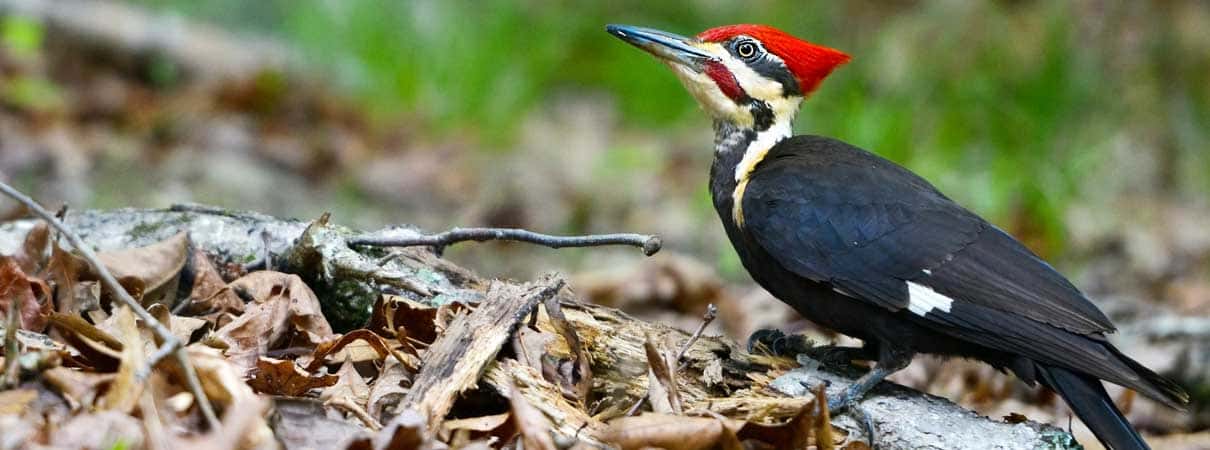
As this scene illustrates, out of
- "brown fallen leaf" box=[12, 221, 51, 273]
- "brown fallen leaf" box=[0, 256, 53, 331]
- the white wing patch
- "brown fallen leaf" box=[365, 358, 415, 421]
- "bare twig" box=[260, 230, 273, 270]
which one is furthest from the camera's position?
"bare twig" box=[260, 230, 273, 270]

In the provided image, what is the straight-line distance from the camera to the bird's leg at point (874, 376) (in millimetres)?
2955

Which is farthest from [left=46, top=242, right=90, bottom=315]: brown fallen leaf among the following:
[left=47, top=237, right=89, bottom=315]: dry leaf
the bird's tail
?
the bird's tail

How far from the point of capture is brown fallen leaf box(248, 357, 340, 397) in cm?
249

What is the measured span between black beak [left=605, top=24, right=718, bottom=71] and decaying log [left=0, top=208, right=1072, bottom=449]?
97 cm

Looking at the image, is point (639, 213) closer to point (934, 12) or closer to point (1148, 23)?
point (934, 12)

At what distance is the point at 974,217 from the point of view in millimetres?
3342

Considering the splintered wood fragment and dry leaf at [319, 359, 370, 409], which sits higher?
the splintered wood fragment

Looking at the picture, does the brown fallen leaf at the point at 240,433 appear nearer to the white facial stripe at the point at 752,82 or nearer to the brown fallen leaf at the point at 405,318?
the brown fallen leaf at the point at 405,318

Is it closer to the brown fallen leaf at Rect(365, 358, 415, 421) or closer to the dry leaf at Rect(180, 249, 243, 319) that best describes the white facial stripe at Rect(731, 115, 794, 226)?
the brown fallen leaf at Rect(365, 358, 415, 421)

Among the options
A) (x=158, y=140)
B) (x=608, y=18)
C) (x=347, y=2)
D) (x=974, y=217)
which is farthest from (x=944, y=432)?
(x=608, y=18)

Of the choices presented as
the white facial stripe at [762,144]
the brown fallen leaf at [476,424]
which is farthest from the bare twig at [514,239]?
the white facial stripe at [762,144]

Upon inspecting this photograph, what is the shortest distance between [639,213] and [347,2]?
114 inches

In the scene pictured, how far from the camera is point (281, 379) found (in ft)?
8.20

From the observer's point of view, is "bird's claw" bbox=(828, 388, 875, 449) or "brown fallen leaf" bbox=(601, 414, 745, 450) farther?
"bird's claw" bbox=(828, 388, 875, 449)
